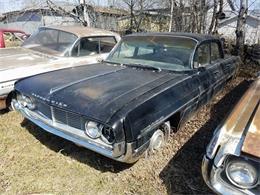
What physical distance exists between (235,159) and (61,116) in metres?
1.93

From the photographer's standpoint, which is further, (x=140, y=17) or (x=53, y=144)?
(x=140, y=17)

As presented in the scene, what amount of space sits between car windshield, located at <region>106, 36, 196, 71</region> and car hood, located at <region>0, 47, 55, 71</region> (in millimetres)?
1465

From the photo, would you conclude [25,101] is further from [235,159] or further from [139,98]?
[235,159]

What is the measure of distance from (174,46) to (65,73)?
5.59 feet

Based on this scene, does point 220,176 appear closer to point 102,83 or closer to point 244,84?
point 102,83

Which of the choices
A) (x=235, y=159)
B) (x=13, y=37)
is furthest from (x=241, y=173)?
(x=13, y=37)

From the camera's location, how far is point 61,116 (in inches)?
125

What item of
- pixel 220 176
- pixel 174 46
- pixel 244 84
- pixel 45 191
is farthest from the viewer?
pixel 244 84

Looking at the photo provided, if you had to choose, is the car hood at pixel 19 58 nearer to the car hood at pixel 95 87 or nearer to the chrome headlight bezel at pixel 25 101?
the chrome headlight bezel at pixel 25 101

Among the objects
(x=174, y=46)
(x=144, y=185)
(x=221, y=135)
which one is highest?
(x=174, y=46)

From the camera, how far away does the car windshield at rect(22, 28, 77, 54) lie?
560 centimetres

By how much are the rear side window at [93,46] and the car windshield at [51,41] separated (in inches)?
Answer: 6.9

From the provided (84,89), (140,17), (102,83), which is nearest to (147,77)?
(102,83)

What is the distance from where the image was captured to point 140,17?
16656mm
